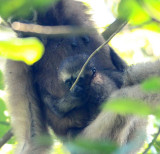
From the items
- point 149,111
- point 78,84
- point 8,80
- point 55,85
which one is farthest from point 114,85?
point 149,111

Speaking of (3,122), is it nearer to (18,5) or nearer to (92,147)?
(18,5)

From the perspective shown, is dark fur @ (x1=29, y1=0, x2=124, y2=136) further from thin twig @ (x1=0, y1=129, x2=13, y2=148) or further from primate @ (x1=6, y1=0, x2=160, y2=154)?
thin twig @ (x1=0, y1=129, x2=13, y2=148)

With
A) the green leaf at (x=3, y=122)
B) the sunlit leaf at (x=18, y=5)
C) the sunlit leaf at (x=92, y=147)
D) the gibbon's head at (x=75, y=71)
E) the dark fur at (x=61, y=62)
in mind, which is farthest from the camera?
the green leaf at (x=3, y=122)

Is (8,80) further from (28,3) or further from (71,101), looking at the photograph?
(28,3)

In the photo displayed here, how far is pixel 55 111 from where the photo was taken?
12.3 feet

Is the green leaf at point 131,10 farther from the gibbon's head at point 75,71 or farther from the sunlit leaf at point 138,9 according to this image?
the gibbon's head at point 75,71

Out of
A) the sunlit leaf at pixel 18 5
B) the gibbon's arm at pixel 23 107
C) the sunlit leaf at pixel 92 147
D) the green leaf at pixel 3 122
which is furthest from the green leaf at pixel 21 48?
the green leaf at pixel 3 122

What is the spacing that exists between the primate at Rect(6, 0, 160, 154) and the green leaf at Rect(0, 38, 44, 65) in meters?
2.46

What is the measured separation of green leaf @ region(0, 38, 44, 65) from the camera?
3.24 feet

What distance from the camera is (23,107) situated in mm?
4086

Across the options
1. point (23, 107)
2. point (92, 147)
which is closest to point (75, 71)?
point (23, 107)

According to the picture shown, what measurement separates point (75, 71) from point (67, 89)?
42cm

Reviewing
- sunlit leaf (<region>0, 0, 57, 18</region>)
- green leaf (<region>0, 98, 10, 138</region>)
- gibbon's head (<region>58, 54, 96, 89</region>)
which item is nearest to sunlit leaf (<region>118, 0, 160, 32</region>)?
sunlit leaf (<region>0, 0, 57, 18</region>)

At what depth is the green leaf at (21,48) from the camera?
0.99 meters
